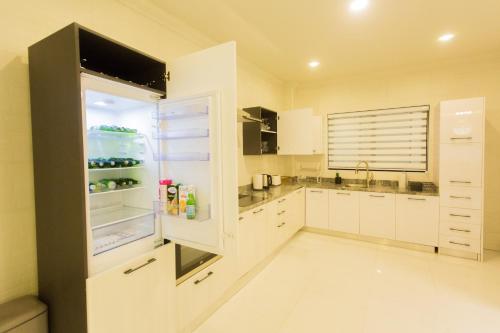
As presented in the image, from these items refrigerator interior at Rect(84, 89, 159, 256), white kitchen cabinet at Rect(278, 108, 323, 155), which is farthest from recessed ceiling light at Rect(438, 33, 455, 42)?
refrigerator interior at Rect(84, 89, 159, 256)

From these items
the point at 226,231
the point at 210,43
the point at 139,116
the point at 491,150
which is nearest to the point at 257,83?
the point at 210,43

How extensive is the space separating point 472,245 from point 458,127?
145 cm

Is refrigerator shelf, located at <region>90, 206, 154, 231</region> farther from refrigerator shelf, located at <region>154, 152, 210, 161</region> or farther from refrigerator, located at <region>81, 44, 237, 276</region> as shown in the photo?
refrigerator shelf, located at <region>154, 152, 210, 161</region>

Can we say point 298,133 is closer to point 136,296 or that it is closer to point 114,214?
point 114,214

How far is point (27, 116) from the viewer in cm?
138

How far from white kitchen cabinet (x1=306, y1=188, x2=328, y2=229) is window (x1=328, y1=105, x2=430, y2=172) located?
653mm

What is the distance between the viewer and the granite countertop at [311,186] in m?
2.76

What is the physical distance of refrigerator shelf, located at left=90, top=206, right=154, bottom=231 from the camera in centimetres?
162

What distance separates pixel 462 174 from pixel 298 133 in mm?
2111

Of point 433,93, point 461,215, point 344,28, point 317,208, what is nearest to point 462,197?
point 461,215

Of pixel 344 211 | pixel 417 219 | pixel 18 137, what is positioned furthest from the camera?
Result: pixel 344 211

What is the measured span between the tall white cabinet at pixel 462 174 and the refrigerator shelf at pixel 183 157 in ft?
10.2

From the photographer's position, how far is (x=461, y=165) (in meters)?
2.95

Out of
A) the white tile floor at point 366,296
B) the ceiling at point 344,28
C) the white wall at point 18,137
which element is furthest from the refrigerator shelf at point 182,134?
the white tile floor at point 366,296
